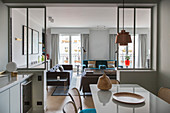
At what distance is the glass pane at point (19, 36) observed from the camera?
4461 mm

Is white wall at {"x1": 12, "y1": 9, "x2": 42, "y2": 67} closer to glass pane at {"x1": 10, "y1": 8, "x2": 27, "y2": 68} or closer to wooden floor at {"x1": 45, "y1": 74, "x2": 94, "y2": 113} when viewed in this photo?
glass pane at {"x1": 10, "y1": 8, "x2": 27, "y2": 68}

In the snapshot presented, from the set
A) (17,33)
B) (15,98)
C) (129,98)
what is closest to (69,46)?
(17,33)

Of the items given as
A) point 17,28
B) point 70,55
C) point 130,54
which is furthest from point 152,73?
point 70,55

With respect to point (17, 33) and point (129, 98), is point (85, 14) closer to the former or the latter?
point (17, 33)

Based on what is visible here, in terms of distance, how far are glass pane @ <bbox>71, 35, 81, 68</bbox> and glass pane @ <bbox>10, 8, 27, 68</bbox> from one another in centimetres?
469

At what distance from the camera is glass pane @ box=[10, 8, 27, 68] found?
14.6 ft

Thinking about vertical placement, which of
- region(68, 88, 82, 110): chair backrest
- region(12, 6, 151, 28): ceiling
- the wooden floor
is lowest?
the wooden floor

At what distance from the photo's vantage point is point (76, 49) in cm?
972

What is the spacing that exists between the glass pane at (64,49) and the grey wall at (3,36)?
647 centimetres

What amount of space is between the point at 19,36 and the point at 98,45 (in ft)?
18.5

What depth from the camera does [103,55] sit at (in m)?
9.55

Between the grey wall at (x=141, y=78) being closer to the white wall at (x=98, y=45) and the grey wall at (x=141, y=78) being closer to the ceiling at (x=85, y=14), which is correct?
the ceiling at (x=85, y=14)

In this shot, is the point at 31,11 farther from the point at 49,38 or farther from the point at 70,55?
the point at 70,55

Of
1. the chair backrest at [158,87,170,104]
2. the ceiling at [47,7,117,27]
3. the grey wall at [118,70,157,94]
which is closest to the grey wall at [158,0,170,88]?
the grey wall at [118,70,157,94]
